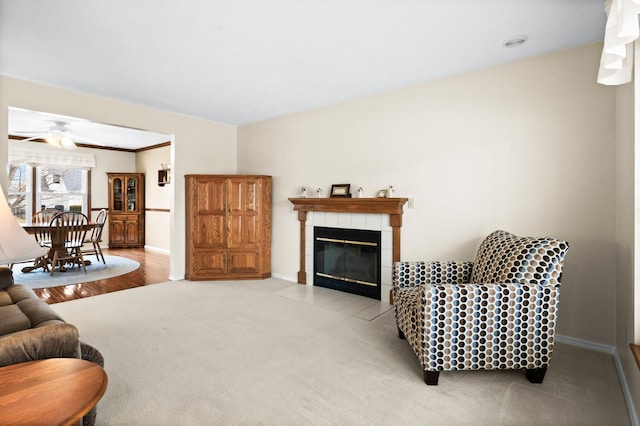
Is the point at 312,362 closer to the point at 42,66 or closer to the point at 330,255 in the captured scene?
the point at 330,255

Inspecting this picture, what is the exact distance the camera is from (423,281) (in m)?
2.95

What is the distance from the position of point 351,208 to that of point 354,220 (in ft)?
0.58

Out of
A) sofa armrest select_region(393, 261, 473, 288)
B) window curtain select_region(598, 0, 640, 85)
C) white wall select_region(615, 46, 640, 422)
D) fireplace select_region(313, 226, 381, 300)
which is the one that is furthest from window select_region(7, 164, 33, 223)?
white wall select_region(615, 46, 640, 422)

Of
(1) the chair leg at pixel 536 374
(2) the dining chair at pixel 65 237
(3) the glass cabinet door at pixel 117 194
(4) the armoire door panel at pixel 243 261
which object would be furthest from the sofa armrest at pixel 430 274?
(3) the glass cabinet door at pixel 117 194

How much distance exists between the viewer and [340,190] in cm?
436

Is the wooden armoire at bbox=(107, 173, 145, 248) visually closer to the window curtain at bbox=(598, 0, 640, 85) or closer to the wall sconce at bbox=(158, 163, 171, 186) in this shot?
the wall sconce at bbox=(158, 163, 171, 186)

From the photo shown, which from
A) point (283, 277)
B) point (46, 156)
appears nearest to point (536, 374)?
point (283, 277)

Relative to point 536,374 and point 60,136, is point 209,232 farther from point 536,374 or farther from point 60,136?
point 536,374

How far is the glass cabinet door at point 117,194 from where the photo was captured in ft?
26.3

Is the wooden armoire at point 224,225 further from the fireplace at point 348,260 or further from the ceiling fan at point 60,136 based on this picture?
the ceiling fan at point 60,136

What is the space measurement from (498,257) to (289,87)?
2761 mm

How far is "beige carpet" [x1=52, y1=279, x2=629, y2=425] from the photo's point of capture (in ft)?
6.07

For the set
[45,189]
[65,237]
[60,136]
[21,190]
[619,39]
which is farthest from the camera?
[45,189]

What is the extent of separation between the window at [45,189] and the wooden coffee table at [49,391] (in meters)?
7.45
